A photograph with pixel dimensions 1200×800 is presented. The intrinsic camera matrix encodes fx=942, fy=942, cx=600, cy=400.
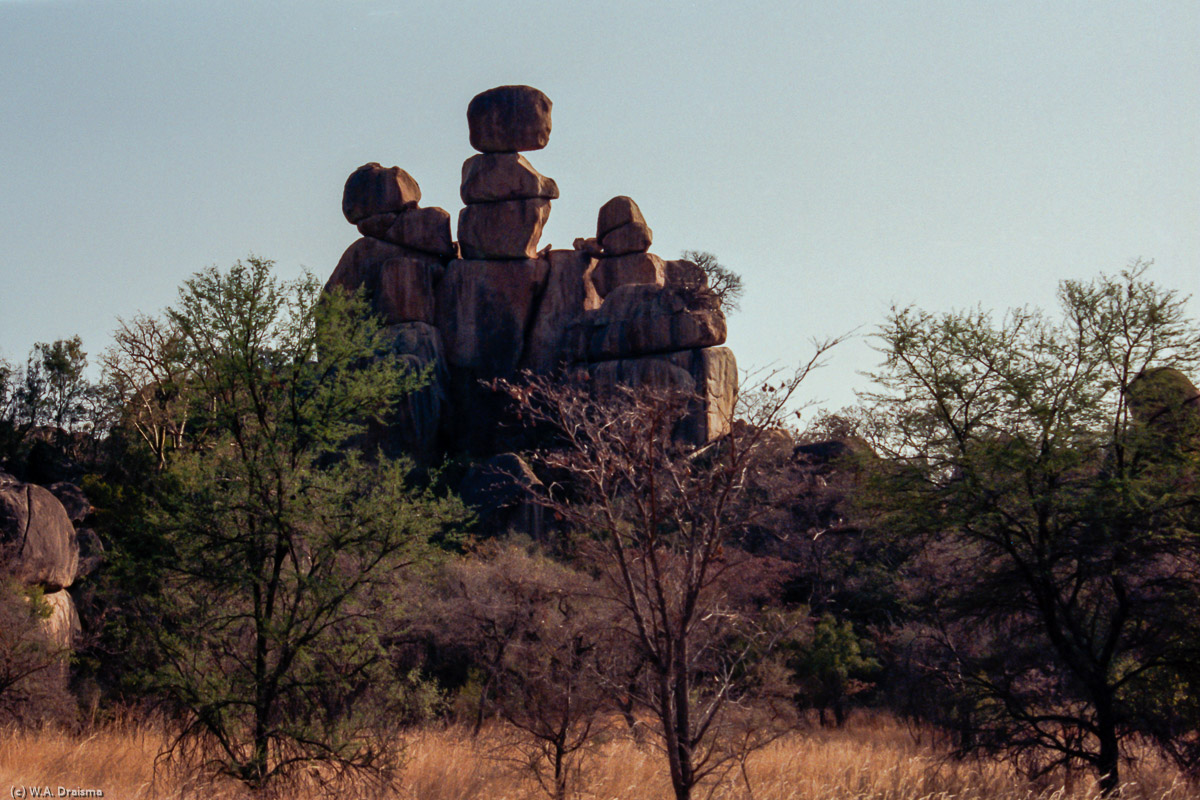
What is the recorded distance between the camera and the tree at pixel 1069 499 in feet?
34.5

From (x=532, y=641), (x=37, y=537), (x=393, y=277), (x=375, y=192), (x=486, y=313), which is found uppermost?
(x=375, y=192)

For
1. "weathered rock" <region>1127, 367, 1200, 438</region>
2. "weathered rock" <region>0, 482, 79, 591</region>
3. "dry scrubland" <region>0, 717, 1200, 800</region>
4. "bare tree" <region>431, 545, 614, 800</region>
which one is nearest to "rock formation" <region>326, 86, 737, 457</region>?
"bare tree" <region>431, 545, 614, 800</region>

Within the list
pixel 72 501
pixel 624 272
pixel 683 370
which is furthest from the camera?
pixel 624 272

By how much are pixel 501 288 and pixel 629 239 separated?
17.9 ft

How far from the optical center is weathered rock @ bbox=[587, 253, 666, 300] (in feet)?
121

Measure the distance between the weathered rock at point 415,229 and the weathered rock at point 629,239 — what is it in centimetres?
630

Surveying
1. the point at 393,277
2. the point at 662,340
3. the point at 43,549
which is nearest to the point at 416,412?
the point at 393,277

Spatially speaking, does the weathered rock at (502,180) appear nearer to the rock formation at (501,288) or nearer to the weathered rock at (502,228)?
the rock formation at (501,288)

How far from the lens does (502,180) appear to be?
3553 centimetres

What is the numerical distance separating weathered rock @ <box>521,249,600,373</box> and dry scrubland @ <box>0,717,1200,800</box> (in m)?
21.9

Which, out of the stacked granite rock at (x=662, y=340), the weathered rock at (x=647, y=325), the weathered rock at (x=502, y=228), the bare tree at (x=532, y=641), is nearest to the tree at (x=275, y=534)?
the bare tree at (x=532, y=641)

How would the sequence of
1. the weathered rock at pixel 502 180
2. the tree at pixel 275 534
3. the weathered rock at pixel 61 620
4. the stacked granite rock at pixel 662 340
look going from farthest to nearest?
1. the weathered rock at pixel 502 180
2. the stacked granite rock at pixel 662 340
3. the weathered rock at pixel 61 620
4. the tree at pixel 275 534

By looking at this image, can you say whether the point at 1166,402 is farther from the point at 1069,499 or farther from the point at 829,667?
the point at 829,667

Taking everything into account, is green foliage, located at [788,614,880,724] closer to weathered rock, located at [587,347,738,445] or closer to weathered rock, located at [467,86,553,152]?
weathered rock, located at [587,347,738,445]
